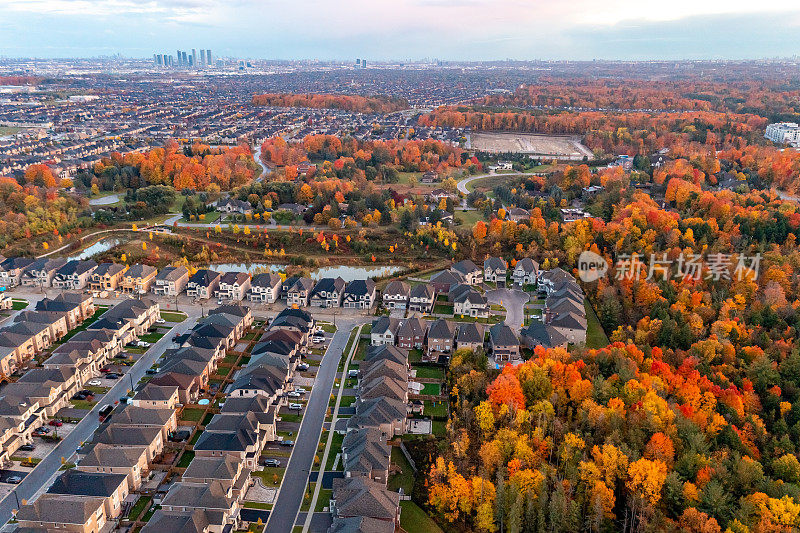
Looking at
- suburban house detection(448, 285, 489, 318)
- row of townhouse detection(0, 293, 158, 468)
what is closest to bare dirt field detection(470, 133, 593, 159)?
suburban house detection(448, 285, 489, 318)

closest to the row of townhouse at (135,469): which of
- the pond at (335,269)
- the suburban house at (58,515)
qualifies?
the suburban house at (58,515)

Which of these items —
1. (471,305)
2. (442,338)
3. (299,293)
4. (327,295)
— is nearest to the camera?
(442,338)

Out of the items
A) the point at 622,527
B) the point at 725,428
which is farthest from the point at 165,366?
the point at 725,428

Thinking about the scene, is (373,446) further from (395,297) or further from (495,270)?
(495,270)

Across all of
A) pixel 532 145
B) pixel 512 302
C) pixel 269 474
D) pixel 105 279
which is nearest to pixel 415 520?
pixel 269 474

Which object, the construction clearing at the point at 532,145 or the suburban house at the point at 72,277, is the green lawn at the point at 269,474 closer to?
the suburban house at the point at 72,277

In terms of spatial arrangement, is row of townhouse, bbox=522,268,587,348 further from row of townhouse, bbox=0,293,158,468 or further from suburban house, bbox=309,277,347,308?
row of townhouse, bbox=0,293,158,468
